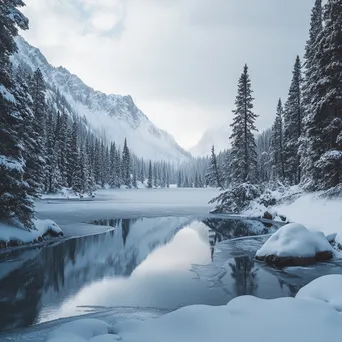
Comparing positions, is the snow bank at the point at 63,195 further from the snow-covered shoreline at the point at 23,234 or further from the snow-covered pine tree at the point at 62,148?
the snow-covered shoreline at the point at 23,234

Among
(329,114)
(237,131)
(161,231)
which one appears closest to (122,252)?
(161,231)

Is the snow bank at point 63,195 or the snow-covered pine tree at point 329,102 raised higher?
the snow-covered pine tree at point 329,102

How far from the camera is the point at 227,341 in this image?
420 cm

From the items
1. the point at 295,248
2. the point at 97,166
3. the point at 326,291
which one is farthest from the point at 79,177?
the point at 326,291

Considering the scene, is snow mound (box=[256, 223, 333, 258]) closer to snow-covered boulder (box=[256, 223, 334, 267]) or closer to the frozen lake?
snow-covered boulder (box=[256, 223, 334, 267])

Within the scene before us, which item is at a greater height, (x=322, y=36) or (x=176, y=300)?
(x=322, y=36)

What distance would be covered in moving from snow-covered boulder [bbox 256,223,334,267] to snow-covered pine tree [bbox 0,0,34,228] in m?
11.4

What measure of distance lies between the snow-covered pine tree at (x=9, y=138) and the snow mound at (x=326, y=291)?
1191cm

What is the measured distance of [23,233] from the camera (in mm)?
15016

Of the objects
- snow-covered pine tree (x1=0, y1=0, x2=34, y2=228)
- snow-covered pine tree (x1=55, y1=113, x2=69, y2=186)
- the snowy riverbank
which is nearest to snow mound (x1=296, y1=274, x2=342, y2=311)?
the snowy riverbank

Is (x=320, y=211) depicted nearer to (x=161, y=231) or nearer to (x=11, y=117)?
(x=161, y=231)

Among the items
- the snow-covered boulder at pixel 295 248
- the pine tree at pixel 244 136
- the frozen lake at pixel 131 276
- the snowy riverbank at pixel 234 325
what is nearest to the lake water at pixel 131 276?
the frozen lake at pixel 131 276

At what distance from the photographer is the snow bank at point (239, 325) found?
4.31 meters

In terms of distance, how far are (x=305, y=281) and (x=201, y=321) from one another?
6373 millimetres
